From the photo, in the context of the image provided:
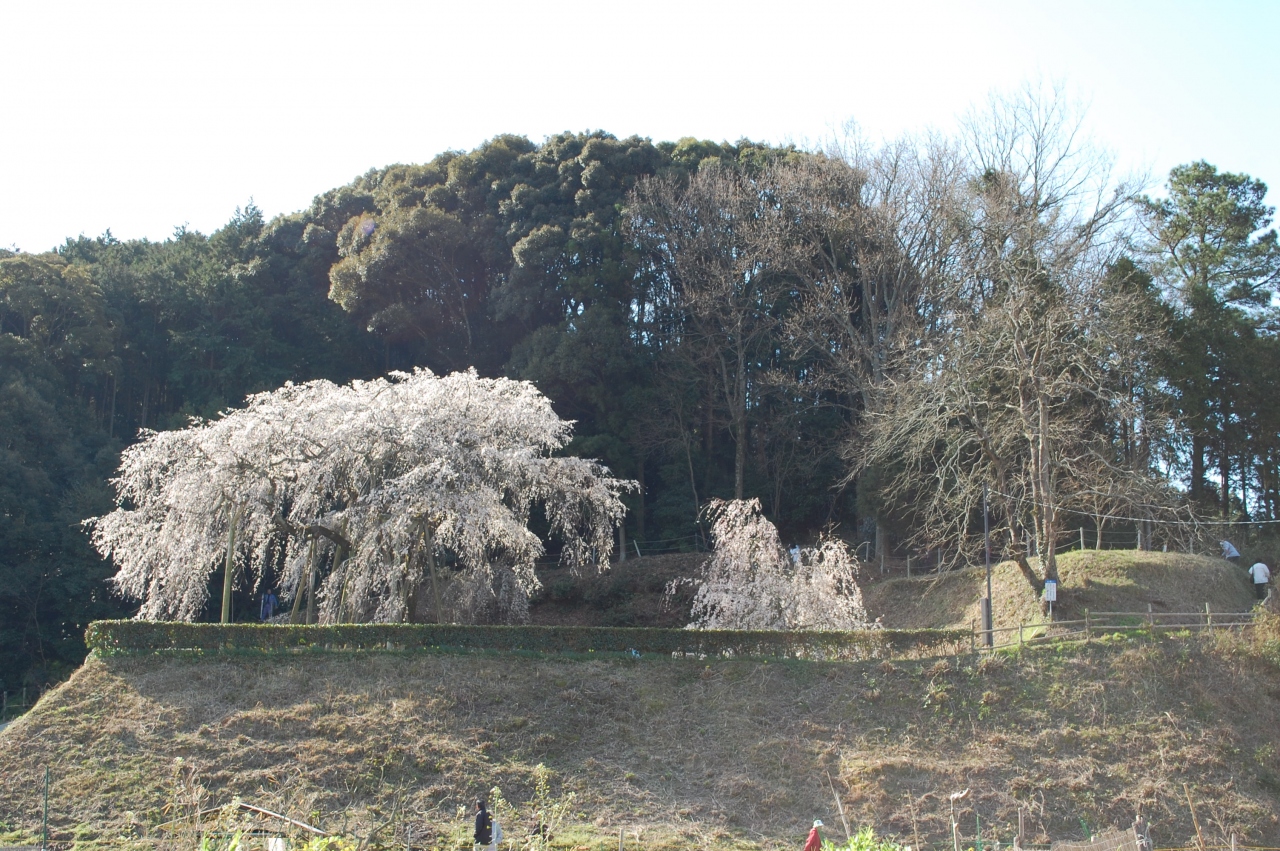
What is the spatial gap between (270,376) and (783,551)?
2349 centimetres

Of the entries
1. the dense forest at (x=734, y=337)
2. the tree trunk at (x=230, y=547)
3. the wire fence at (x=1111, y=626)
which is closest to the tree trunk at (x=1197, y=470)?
the dense forest at (x=734, y=337)

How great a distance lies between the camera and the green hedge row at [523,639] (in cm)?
2042

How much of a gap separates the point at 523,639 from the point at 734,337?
61.1ft

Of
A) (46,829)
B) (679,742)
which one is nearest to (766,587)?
(679,742)

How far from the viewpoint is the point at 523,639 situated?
21328 millimetres

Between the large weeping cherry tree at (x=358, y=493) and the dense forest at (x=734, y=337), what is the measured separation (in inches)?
396

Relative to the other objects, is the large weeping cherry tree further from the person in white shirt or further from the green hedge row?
the person in white shirt

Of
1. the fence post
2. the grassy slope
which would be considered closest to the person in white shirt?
the grassy slope

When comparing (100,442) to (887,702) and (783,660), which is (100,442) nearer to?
(783,660)

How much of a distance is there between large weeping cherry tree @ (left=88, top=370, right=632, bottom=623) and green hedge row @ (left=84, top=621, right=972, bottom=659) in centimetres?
214

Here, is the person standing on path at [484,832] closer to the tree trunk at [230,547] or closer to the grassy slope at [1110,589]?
the tree trunk at [230,547]

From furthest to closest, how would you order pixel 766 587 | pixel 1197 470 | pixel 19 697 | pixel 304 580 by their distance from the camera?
pixel 1197 470 → pixel 19 697 → pixel 304 580 → pixel 766 587

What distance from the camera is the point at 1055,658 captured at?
21.1 meters

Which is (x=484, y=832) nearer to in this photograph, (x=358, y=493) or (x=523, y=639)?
(x=523, y=639)
